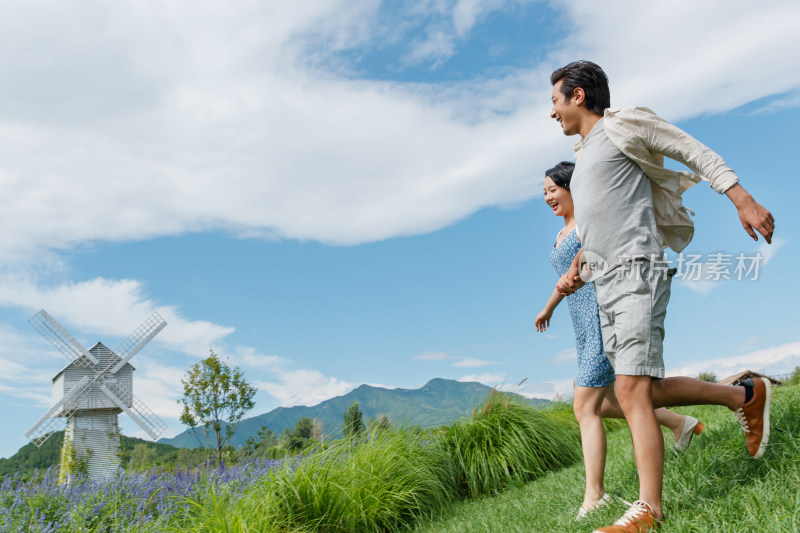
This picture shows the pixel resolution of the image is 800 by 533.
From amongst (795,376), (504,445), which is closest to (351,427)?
(504,445)

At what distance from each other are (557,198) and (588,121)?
2.75ft

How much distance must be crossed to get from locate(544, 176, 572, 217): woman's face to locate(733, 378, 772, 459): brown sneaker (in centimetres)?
132

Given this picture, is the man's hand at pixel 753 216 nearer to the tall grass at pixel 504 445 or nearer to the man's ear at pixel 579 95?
the man's ear at pixel 579 95

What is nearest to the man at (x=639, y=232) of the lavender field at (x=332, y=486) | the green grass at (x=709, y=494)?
the green grass at (x=709, y=494)

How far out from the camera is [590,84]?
2670 millimetres

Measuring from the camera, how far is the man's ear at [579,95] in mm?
2662

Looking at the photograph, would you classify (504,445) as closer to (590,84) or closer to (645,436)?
(645,436)

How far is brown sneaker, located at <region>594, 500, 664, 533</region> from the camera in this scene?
7.09 feet

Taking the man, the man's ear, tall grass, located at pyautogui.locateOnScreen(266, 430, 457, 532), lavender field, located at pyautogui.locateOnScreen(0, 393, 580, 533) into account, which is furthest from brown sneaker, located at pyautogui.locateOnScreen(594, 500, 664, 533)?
tall grass, located at pyautogui.locateOnScreen(266, 430, 457, 532)

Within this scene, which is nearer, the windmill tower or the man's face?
the man's face

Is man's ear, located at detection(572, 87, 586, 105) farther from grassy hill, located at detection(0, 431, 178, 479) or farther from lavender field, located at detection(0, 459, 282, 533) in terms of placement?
grassy hill, located at detection(0, 431, 178, 479)

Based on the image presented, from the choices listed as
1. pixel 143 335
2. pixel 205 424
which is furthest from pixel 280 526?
pixel 143 335

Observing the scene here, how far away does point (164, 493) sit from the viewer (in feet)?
15.4

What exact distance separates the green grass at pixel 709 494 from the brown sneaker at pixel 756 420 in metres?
0.06
